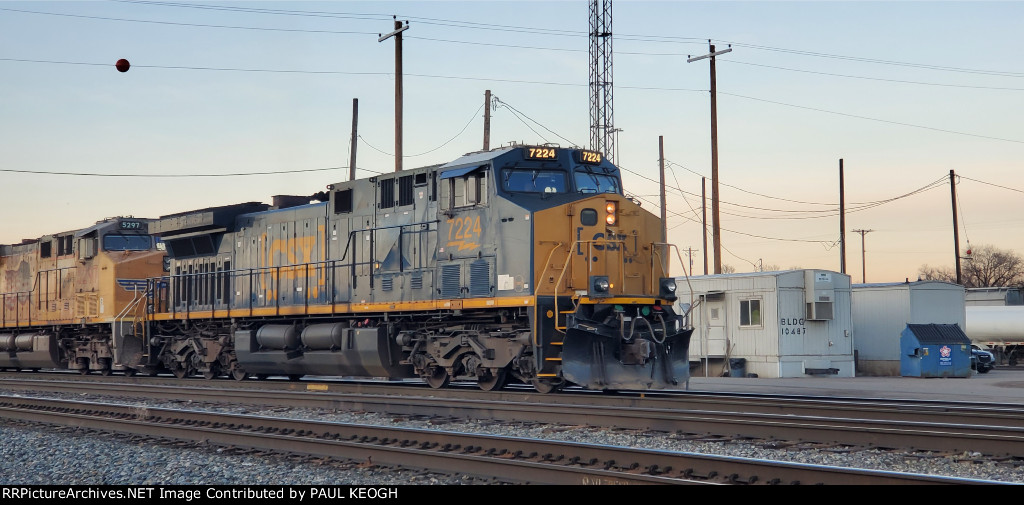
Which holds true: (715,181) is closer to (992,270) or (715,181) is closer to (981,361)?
(981,361)

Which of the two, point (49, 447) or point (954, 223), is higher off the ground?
point (954, 223)

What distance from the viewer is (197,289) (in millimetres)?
21281

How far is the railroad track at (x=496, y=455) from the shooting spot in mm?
7195

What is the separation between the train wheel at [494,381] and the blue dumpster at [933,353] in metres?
14.0

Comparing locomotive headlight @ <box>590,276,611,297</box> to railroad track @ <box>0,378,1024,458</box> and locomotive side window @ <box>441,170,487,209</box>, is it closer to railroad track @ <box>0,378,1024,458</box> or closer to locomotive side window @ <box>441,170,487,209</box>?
railroad track @ <box>0,378,1024,458</box>

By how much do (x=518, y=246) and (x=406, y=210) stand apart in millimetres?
2935

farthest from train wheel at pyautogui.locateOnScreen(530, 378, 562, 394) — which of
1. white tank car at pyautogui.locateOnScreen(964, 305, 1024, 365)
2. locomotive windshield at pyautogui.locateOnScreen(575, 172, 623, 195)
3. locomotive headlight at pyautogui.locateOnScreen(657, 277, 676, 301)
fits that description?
white tank car at pyautogui.locateOnScreen(964, 305, 1024, 365)

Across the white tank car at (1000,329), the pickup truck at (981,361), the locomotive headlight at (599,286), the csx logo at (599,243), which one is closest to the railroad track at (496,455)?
the locomotive headlight at (599,286)

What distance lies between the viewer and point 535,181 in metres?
14.9

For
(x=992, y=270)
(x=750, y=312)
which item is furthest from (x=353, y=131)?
(x=992, y=270)

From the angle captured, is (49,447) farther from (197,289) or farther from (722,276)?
(722,276)

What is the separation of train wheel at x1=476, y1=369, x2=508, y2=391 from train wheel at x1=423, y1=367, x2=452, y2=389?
78 cm

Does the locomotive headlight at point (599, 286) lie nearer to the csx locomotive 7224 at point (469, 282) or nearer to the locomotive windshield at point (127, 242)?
the csx locomotive 7224 at point (469, 282)
